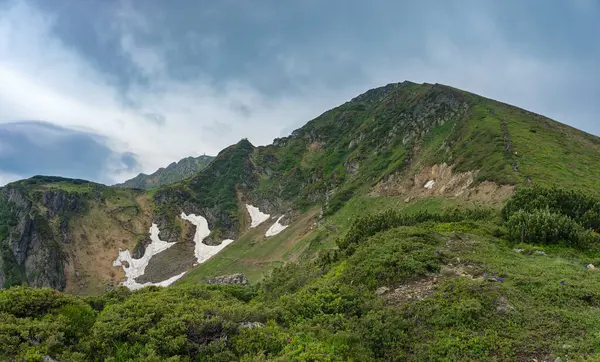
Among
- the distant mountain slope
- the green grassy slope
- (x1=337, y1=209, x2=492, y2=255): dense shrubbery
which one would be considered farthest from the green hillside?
the distant mountain slope

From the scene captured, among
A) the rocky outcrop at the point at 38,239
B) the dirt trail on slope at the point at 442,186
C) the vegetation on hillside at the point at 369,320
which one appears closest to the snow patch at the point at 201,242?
the rocky outcrop at the point at 38,239

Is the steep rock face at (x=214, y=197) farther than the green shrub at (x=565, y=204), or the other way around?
the steep rock face at (x=214, y=197)

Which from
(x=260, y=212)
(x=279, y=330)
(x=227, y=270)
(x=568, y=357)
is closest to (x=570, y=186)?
(x=568, y=357)

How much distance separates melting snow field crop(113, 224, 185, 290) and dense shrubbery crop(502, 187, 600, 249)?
99.4m

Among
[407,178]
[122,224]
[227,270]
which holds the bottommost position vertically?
[227,270]

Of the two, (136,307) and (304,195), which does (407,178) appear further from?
(136,307)

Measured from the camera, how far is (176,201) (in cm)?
15100

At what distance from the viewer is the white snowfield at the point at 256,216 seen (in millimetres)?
140413

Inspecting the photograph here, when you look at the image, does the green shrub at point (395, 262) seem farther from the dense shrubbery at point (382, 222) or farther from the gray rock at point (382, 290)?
the dense shrubbery at point (382, 222)

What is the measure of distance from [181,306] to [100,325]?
2.60m

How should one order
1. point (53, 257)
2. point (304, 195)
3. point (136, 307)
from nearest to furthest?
point (136, 307) → point (53, 257) → point (304, 195)

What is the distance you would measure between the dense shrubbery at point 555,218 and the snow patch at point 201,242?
10621 centimetres

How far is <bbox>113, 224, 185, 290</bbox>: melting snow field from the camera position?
343 feet

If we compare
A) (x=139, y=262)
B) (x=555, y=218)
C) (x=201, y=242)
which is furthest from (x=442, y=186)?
(x=139, y=262)
